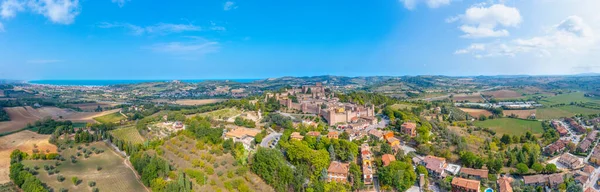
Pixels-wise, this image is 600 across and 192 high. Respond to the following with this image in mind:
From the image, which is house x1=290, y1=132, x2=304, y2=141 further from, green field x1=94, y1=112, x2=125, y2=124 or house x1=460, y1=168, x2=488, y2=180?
green field x1=94, y1=112, x2=125, y2=124

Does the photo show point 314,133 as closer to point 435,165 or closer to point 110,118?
point 435,165

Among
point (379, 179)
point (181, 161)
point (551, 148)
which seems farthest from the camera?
point (551, 148)

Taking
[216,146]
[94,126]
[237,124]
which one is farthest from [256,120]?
[94,126]

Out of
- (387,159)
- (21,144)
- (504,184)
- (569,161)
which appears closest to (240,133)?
(387,159)

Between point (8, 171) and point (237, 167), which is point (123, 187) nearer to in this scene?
point (237, 167)

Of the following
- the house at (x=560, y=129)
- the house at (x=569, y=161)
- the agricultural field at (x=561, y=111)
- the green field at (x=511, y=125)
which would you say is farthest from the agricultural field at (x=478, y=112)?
the house at (x=569, y=161)
